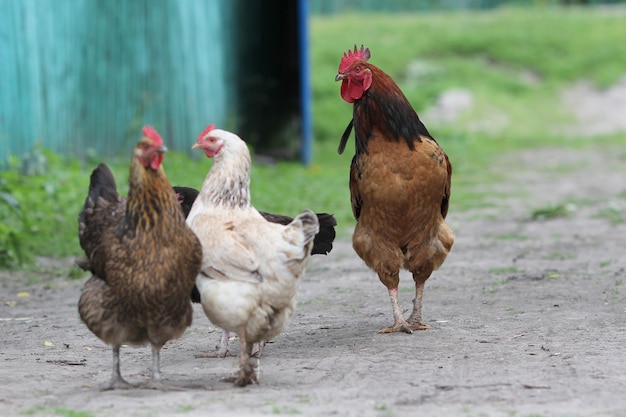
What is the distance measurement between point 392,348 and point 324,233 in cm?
83

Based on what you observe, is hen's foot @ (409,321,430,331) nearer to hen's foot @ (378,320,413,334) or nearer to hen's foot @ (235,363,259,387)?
hen's foot @ (378,320,413,334)

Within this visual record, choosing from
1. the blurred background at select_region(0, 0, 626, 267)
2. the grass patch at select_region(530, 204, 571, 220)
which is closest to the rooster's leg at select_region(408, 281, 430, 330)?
the blurred background at select_region(0, 0, 626, 267)

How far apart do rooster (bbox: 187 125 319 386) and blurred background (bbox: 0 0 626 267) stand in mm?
4425

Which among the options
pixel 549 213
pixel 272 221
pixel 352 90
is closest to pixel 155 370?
pixel 272 221

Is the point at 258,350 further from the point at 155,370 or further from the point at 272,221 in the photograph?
the point at 155,370

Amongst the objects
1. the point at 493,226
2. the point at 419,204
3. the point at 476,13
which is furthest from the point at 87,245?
the point at 476,13

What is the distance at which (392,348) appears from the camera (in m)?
6.41

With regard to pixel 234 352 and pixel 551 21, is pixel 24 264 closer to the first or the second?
pixel 234 352

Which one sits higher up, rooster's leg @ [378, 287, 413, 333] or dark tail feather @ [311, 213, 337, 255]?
dark tail feather @ [311, 213, 337, 255]

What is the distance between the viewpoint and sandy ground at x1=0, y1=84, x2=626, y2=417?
199 inches

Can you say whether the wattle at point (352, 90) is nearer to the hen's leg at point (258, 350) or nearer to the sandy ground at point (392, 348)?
the sandy ground at point (392, 348)

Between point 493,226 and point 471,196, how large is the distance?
230cm

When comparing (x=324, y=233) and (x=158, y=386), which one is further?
(x=324, y=233)

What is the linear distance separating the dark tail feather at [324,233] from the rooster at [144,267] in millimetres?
1310
